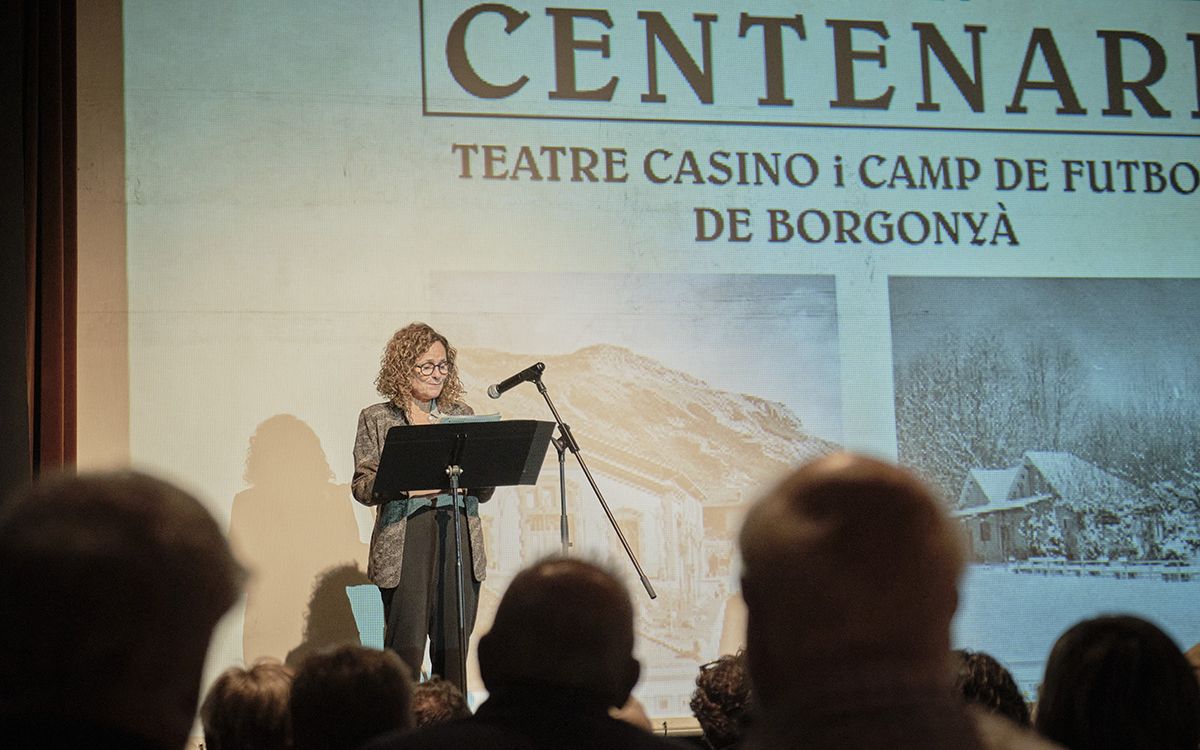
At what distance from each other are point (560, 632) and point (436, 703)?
1.08 metres

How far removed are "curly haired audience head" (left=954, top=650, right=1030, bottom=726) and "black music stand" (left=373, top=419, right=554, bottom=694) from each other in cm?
201

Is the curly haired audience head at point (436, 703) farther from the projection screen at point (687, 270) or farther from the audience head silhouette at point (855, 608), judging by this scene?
the projection screen at point (687, 270)

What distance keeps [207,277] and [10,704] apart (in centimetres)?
439

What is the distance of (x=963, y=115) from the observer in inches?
227

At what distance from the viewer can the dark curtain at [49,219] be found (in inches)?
189

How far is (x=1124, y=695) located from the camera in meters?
1.69

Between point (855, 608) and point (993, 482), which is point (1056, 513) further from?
point (855, 608)

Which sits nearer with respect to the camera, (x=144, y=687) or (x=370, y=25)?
(x=144, y=687)

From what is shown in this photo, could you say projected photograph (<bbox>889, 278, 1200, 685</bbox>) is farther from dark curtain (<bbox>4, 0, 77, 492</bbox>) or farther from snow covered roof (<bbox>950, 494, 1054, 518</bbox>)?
dark curtain (<bbox>4, 0, 77, 492</bbox>)

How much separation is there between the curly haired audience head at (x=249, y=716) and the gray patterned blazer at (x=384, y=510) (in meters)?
2.42

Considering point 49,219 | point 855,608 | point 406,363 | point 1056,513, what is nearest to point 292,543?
point 406,363

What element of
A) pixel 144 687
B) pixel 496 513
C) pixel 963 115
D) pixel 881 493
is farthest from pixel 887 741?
pixel 963 115

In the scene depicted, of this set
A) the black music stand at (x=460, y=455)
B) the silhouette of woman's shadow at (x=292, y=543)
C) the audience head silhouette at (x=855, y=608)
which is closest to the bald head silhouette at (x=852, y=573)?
the audience head silhouette at (x=855, y=608)

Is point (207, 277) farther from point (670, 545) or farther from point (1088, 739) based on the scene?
point (1088, 739)
